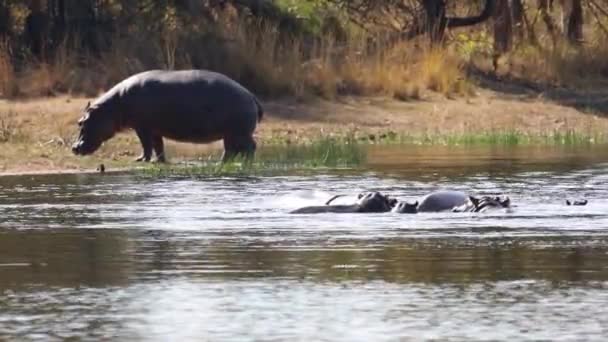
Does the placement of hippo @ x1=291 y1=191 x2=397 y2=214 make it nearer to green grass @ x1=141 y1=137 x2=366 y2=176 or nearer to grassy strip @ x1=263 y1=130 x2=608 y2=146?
green grass @ x1=141 y1=137 x2=366 y2=176

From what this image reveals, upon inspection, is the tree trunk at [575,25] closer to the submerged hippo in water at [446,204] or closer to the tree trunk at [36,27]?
the tree trunk at [36,27]

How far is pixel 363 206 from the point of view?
14500mm

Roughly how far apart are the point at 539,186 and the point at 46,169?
5.65 metres

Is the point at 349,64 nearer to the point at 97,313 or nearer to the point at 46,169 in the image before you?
the point at 46,169

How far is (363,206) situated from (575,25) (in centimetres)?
1806

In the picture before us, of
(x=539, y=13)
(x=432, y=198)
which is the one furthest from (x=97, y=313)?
(x=539, y=13)

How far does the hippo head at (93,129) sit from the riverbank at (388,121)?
14 centimetres

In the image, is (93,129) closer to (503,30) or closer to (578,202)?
(578,202)

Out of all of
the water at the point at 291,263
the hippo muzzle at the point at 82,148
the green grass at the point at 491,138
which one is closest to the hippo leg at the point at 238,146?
the hippo muzzle at the point at 82,148

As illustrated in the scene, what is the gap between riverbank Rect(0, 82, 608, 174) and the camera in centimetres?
2316

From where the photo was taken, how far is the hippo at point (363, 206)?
47.4ft

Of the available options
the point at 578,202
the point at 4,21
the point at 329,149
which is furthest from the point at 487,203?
the point at 4,21

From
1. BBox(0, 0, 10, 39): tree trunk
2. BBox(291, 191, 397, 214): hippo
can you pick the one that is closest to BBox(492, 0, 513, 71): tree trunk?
BBox(0, 0, 10, 39): tree trunk

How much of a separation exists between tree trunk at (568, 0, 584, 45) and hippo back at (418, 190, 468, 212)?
17.3m
